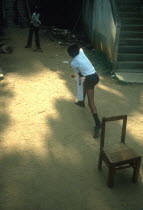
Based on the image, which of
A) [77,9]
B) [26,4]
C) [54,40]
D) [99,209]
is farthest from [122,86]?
[26,4]

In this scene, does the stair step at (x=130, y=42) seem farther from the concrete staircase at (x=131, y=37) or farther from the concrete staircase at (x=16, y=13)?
the concrete staircase at (x=16, y=13)

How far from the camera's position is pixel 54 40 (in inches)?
567

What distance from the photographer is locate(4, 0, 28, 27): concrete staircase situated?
16859mm

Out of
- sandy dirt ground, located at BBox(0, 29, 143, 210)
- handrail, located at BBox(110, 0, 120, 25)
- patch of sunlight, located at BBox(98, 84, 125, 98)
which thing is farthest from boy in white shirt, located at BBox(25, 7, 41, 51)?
patch of sunlight, located at BBox(98, 84, 125, 98)

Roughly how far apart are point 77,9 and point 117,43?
7.21m

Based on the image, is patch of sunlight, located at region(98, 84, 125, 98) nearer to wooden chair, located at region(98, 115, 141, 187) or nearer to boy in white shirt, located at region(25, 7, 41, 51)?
wooden chair, located at region(98, 115, 141, 187)

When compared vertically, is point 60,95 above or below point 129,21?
below

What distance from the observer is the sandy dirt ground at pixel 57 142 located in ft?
15.2

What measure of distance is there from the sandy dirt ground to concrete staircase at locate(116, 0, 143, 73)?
1349mm

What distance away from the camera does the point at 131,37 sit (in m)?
11.3

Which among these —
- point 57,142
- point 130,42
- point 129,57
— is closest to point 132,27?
point 130,42

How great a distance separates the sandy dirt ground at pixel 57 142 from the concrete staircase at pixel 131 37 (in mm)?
1349

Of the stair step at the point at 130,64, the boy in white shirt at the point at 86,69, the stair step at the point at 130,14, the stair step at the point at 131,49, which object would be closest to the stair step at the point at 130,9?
the stair step at the point at 130,14

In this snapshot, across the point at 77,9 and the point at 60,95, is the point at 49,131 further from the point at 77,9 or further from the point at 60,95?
the point at 77,9
